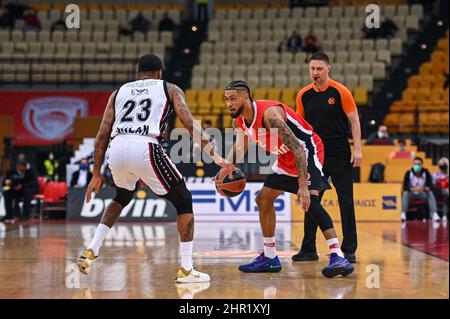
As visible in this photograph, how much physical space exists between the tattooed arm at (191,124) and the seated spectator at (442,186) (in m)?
11.6

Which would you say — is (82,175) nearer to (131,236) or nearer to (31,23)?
(131,236)

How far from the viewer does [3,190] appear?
15906 millimetres

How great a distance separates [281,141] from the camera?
642 centimetres

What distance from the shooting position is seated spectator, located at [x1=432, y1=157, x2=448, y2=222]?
16.8 m

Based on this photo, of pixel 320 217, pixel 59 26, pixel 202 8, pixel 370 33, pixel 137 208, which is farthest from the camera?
pixel 202 8

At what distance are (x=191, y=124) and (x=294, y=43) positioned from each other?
56.5 ft

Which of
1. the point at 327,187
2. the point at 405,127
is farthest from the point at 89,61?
the point at 327,187

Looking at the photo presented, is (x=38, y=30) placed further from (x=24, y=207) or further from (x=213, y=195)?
(x=213, y=195)

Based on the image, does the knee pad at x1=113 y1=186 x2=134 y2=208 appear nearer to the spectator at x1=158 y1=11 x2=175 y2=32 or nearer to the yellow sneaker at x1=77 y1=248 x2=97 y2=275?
the yellow sneaker at x1=77 y1=248 x2=97 y2=275

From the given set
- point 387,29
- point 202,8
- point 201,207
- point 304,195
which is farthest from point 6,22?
point 304,195

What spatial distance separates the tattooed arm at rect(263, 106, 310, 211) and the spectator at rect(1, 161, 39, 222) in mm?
10484

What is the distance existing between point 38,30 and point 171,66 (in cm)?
477

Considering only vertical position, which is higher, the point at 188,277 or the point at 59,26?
the point at 59,26

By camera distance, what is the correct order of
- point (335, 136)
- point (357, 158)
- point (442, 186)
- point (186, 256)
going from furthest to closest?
point (442, 186) → point (335, 136) → point (357, 158) → point (186, 256)
